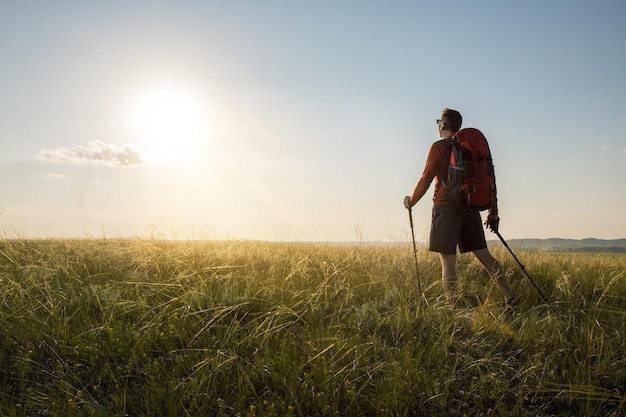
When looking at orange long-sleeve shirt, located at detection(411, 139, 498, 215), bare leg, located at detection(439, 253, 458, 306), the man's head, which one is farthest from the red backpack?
bare leg, located at detection(439, 253, 458, 306)

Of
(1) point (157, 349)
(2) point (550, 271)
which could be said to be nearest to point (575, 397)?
(1) point (157, 349)

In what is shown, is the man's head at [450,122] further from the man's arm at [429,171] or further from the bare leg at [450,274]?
the bare leg at [450,274]

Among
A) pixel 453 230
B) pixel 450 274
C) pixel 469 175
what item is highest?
pixel 469 175

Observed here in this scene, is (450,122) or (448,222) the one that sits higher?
(450,122)

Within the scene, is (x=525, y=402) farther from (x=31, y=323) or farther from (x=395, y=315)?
(x=31, y=323)

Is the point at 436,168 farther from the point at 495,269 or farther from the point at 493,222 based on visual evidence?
the point at 495,269

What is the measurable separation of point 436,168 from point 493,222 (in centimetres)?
103

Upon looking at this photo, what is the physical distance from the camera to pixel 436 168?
5406mm

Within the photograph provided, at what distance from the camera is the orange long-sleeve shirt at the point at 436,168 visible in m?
5.39

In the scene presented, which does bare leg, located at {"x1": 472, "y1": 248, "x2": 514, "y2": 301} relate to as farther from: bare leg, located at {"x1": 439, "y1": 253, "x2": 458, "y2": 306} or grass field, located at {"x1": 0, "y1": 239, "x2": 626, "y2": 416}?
bare leg, located at {"x1": 439, "y1": 253, "x2": 458, "y2": 306}

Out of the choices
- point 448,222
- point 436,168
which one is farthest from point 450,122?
point 448,222

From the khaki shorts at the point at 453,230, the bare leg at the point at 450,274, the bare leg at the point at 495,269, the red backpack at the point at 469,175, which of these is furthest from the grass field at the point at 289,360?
the red backpack at the point at 469,175

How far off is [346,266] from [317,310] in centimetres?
234

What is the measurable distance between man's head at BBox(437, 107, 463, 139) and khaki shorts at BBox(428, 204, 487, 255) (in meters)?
0.94
